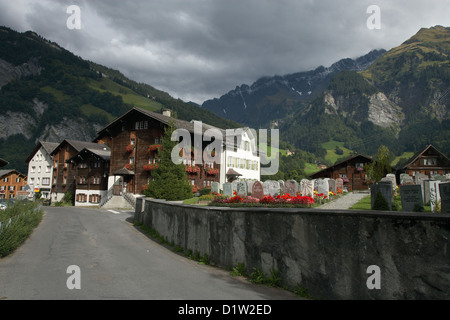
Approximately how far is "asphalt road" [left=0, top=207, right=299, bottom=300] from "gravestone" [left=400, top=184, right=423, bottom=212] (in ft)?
33.5

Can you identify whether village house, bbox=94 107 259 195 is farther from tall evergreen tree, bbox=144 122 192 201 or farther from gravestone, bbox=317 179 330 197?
gravestone, bbox=317 179 330 197

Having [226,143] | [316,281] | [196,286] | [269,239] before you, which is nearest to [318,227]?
[316,281]

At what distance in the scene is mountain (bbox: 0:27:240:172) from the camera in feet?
456

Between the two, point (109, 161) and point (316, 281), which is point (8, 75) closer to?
point (109, 161)

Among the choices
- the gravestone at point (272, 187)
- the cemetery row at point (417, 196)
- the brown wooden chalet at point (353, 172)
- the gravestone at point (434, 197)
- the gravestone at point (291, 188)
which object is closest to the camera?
the cemetery row at point (417, 196)

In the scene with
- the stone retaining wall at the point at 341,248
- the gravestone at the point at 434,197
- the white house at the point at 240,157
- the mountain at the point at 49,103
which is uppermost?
the mountain at the point at 49,103

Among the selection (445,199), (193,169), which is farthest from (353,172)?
(445,199)

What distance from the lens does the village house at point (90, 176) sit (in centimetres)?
5216

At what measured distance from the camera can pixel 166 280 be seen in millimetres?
8023

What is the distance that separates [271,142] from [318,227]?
165 metres

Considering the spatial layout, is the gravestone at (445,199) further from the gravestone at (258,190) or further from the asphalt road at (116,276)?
the gravestone at (258,190)

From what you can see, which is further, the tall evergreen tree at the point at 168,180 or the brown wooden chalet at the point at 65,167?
the brown wooden chalet at the point at 65,167

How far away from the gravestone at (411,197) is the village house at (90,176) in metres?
45.0

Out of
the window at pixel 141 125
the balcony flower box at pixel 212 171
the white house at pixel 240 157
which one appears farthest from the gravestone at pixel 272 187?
the window at pixel 141 125
